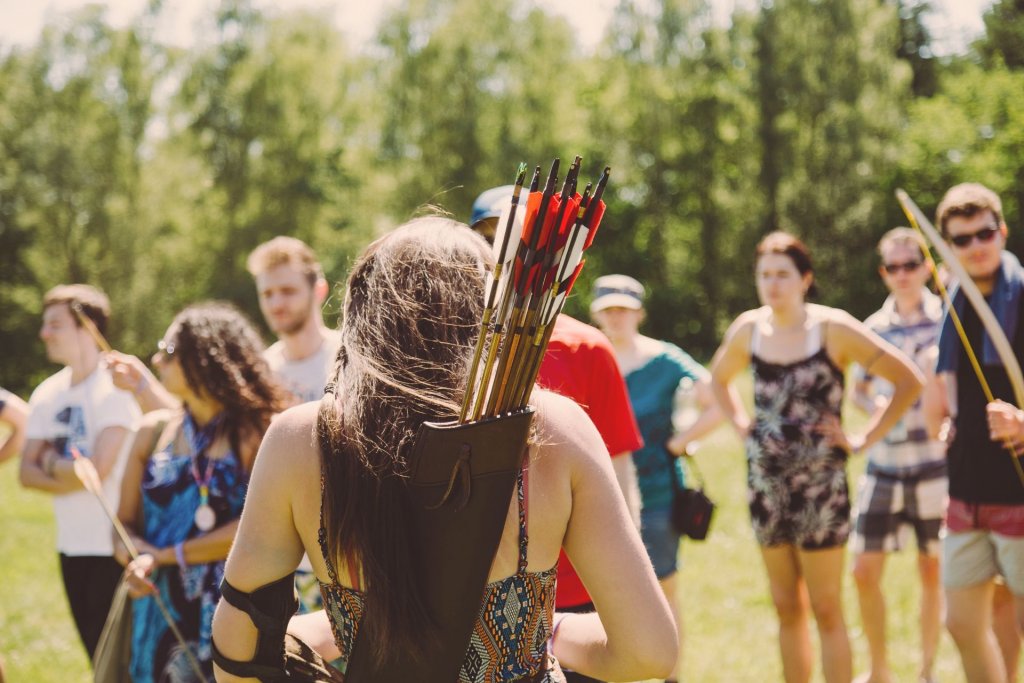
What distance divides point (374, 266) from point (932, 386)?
12.9ft

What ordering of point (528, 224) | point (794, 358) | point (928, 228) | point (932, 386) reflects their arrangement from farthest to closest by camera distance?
point (932, 386) → point (794, 358) → point (928, 228) → point (528, 224)

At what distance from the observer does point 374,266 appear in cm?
178

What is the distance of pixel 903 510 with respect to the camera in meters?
5.37

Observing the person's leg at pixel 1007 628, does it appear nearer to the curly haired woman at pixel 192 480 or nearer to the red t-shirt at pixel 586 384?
the red t-shirt at pixel 586 384

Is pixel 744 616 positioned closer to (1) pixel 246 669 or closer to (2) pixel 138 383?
(2) pixel 138 383

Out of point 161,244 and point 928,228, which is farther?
point 161,244

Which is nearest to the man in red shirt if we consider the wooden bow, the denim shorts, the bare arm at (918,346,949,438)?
the wooden bow

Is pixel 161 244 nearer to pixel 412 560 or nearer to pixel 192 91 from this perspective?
pixel 192 91

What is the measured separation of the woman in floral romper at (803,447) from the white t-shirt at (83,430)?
3.16 metres

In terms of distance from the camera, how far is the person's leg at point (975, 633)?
3.73 m

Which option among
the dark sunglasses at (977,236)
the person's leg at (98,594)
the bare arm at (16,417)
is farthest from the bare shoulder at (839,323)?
the bare arm at (16,417)

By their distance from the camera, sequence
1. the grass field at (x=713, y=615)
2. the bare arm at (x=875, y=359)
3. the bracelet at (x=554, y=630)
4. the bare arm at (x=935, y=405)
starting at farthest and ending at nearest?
the grass field at (x=713, y=615), the bare arm at (x=935, y=405), the bare arm at (x=875, y=359), the bracelet at (x=554, y=630)

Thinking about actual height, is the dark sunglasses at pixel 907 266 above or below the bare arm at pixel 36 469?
above

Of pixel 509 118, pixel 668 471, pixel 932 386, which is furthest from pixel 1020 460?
pixel 509 118
